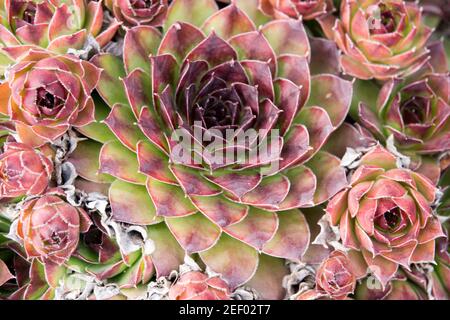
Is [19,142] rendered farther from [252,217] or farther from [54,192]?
[252,217]

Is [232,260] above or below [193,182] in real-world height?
below

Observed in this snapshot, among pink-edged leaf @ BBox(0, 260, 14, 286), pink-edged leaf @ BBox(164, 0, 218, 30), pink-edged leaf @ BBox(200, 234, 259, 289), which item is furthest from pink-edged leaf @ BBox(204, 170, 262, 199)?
pink-edged leaf @ BBox(0, 260, 14, 286)

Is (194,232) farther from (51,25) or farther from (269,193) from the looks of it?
(51,25)

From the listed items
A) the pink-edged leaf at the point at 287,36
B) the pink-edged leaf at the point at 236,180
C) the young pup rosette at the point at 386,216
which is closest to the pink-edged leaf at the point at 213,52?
the pink-edged leaf at the point at 287,36

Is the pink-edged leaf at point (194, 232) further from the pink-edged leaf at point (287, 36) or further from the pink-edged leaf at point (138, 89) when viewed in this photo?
the pink-edged leaf at point (287, 36)

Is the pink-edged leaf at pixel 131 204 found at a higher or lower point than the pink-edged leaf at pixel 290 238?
higher

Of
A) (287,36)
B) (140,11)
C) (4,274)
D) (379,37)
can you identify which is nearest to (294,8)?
(287,36)
